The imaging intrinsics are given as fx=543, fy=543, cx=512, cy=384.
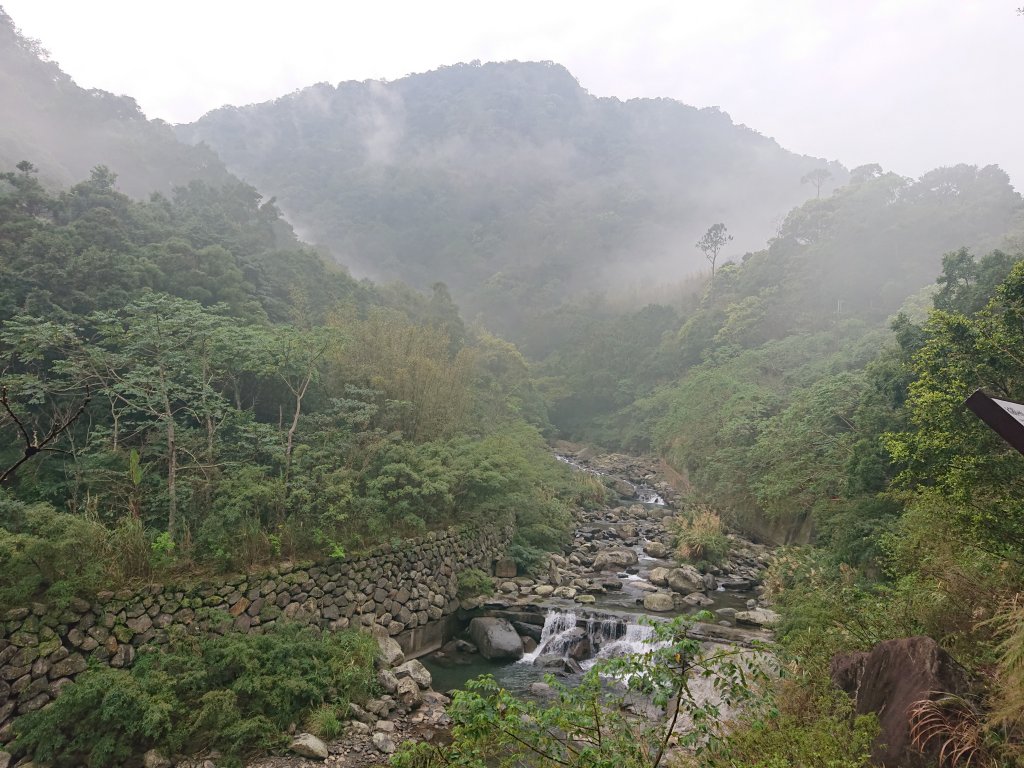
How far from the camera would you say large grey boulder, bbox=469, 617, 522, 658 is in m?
9.70

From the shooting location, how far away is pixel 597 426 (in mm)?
36375

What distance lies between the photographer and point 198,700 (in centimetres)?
640

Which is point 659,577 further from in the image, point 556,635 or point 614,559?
point 556,635

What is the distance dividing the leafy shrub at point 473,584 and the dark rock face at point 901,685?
8.02m

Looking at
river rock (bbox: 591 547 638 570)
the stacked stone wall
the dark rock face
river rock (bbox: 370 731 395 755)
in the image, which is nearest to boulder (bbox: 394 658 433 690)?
the stacked stone wall

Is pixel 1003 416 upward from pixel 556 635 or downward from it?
upward

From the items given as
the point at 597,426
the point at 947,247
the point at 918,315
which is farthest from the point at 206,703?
the point at 947,247

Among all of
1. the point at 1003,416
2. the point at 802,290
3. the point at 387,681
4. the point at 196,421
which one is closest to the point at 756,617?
the point at 387,681

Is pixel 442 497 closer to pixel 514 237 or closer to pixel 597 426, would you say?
pixel 597 426

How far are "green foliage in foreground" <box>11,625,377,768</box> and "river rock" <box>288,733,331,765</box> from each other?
0.64 feet

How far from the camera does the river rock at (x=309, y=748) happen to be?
6.29m

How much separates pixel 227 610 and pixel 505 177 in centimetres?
9287

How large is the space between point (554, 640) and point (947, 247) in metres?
36.1

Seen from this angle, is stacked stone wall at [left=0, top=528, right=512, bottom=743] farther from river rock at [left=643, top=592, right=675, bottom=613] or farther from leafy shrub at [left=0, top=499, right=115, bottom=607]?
river rock at [left=643, top=592, right=675, bottom=613]
